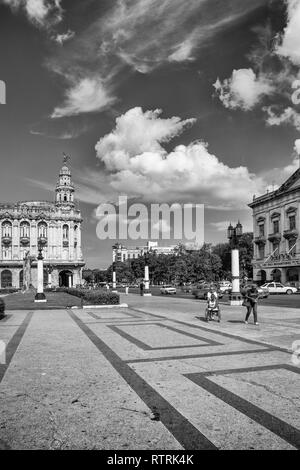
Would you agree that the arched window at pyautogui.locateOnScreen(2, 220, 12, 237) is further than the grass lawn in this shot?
Yes

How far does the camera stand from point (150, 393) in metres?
6.13

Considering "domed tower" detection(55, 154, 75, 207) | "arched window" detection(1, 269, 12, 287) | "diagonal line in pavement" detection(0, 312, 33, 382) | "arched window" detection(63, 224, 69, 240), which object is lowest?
"arched window" detection(1, 269, 12, 287)

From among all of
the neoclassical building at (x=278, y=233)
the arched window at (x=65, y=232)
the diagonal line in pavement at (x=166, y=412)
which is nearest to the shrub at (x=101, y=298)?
the diagonal line in pavement at (x=166, y=412)

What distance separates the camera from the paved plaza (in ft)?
14.7

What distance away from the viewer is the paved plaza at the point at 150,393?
4.48 m

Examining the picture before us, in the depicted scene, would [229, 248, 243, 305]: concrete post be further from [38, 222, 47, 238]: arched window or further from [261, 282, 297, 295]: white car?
[38, 222, 47, 238]: arched window

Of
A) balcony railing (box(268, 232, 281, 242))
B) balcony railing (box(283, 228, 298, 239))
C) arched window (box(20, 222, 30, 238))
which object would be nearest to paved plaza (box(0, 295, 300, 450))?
balcony railing (box(283, 228, 298, 239))

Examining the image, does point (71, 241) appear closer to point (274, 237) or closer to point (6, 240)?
point (6, 240)

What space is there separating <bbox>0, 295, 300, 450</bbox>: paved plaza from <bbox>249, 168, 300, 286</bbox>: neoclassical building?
156 ft

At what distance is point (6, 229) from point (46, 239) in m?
10.6

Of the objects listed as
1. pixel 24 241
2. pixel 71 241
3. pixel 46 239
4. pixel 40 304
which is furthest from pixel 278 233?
pixel 24 241

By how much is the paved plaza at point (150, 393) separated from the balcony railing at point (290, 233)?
154 ft
